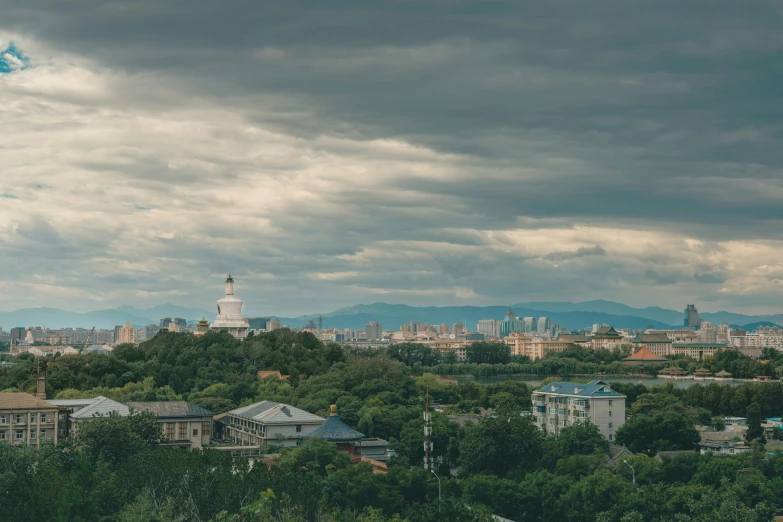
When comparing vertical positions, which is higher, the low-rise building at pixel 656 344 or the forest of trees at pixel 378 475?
the low-rise building at pixel 656 344

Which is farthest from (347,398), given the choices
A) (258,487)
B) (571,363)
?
(571,363)

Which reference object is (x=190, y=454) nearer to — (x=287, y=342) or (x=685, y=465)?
(x=685, y=465)

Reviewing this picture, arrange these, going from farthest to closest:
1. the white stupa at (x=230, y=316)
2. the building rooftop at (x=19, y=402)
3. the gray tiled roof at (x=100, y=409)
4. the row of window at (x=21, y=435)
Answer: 1. the white stupa at (x=230, y=316)
2. the gray tiled roof at (x=100, y=409)
3. the building rooftop at (x=19, y=402)
4. the row of window at (x=21, y=435)

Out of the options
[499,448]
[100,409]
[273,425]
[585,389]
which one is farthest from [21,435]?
[585,389]

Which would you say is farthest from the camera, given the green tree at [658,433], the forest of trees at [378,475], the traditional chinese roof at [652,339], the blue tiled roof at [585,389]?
the traditional chinese roof at [652,339]

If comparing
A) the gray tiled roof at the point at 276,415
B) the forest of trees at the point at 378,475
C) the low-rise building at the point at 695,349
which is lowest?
the forest of trees at the point at 378,475

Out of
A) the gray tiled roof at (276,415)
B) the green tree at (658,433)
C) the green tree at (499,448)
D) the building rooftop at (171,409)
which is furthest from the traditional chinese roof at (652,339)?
the green tree at (499,448)

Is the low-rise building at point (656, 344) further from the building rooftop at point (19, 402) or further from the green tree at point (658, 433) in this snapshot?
the building rooftop at point (19, 402)
